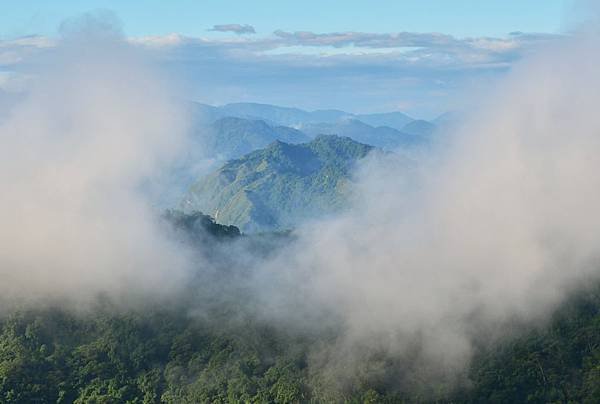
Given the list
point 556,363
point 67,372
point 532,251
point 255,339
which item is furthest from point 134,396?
point 532,251

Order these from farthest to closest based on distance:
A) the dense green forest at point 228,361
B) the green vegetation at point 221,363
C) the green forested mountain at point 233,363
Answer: the dense green forest at point 228,361 → the green forested mountain at point 233,363 → the green vegetation at point 221,363

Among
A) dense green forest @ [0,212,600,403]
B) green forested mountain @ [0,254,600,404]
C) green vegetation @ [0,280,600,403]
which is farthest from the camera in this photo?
dense green forest @ [0,212,600,403]

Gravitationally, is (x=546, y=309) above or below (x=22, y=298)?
above

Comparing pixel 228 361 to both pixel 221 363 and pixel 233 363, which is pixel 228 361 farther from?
pixel 233 363

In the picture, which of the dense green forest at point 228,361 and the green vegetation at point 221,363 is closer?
the green vegetation at point 221,363

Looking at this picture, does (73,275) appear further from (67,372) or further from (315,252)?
(315,252)

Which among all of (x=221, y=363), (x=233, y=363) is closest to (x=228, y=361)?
(x=221, y=363)

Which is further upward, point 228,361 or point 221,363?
point 228,361

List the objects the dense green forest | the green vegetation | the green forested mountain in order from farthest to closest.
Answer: the dense green forest, the green forested mountain, the green vegetation
